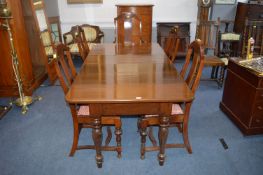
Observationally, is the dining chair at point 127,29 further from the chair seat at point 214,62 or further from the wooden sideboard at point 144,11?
the chair seat at point 214,62

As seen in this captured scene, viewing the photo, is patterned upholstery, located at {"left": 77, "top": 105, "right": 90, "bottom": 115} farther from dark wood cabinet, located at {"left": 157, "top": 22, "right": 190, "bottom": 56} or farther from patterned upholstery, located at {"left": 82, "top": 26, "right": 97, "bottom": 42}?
dark wood cabinet, located at {"left": 157, "top": 22, "right": 190, "bottom": 56}

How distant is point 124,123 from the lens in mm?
2750

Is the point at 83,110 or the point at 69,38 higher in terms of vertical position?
the point at 69,38

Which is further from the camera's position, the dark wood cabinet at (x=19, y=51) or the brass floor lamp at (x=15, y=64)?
the dark wood cabinet at (x=19, y=51)

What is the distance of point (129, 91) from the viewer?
174cm

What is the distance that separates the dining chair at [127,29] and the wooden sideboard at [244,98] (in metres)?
1.59

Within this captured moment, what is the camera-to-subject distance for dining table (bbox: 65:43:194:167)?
165cm

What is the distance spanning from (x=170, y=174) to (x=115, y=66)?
1.10 metres

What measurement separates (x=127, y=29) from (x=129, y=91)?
105 inches

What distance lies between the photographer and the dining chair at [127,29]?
3.76 metres

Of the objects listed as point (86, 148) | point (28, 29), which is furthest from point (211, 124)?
point (28, 29)

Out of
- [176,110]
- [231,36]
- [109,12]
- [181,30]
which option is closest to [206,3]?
[181,30]

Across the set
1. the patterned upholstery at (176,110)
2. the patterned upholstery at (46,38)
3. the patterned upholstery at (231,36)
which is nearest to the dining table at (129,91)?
the patterned upholstery at (176,110)

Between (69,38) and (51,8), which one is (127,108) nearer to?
(69,38)
